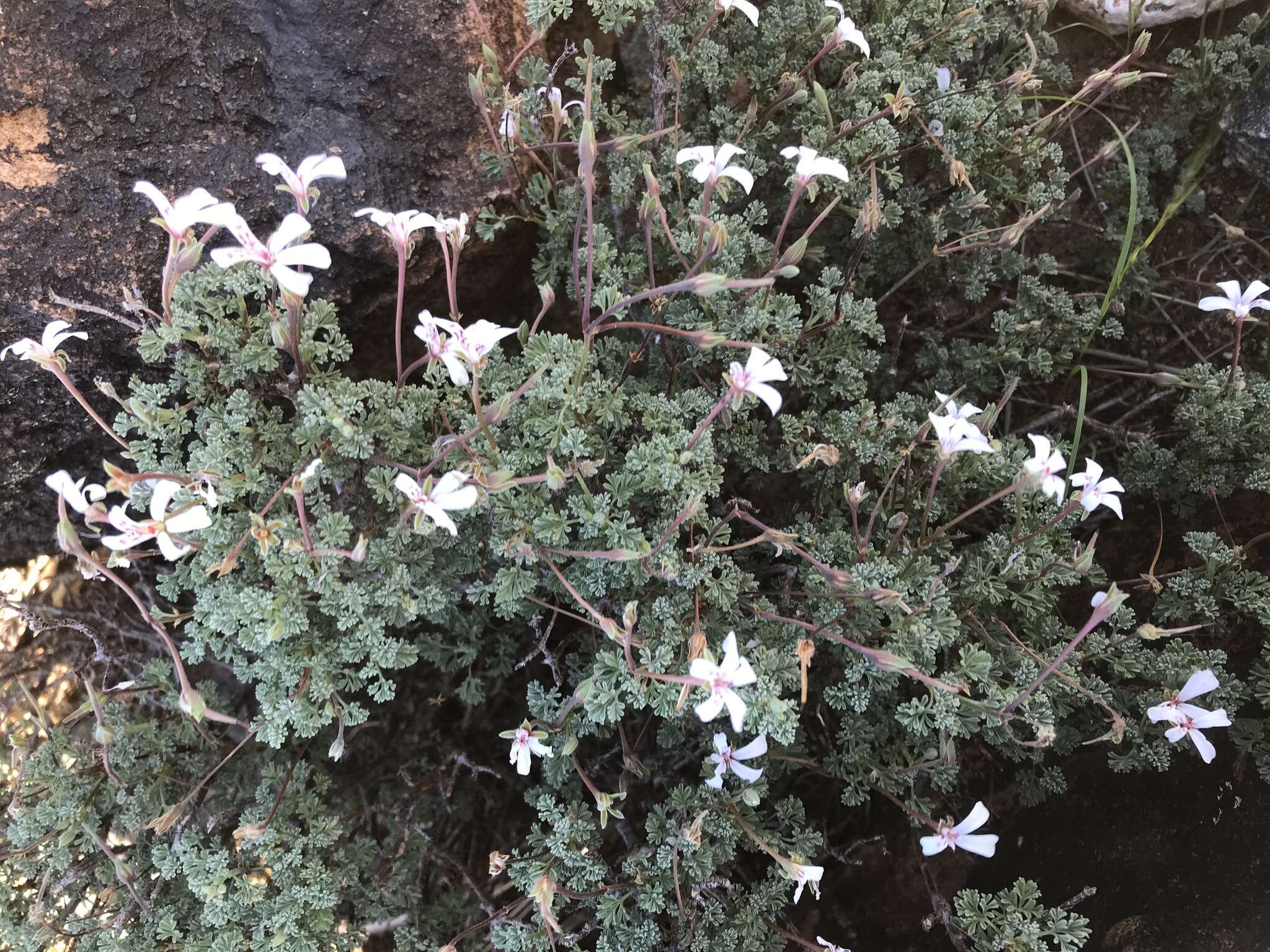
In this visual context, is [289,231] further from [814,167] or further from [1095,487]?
[1095,487]

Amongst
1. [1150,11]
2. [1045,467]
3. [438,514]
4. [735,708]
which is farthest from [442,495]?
[1150,11]

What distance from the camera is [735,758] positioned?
2480 millimetres

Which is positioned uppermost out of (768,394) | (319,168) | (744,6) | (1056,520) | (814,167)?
(744,6)

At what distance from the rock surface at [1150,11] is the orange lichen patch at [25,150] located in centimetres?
357

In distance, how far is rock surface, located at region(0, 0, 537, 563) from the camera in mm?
2721

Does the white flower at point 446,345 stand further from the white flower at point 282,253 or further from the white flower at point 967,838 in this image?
the white flower at point 967,838

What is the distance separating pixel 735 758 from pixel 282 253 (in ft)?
5.44

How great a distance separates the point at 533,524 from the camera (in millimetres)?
2430

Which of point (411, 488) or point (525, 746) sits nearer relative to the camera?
point (411, 488)

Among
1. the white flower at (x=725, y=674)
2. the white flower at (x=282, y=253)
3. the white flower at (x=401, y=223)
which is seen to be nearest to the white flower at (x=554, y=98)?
the white flower at (x=401, y=223)

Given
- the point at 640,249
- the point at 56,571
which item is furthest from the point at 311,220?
the point at 56,571

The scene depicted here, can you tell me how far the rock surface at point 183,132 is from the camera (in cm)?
272

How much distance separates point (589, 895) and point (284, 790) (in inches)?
37.2

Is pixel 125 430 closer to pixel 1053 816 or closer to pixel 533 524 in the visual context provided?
pixel 533 524
